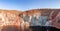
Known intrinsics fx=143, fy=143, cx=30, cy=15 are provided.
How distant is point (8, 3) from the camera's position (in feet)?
16.7

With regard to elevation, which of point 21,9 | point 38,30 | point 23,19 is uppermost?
point 21,9

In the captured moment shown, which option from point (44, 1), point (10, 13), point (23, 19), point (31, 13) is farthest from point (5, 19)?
point (44, 1)

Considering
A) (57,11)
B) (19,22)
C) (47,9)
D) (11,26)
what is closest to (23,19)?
(19,22)

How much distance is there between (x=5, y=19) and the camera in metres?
5.03

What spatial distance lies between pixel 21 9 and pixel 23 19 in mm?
367

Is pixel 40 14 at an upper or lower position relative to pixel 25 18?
upper

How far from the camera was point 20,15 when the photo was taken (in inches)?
198

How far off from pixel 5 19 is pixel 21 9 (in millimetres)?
664

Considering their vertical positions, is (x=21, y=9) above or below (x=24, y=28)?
above

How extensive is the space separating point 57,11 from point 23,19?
121cm

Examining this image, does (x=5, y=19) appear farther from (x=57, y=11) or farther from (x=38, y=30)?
(x=57, y=11)

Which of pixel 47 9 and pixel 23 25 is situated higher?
pixel 47 9

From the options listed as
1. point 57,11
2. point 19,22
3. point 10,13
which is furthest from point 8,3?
point 57,11

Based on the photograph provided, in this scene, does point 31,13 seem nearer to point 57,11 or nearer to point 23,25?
point 23,25
